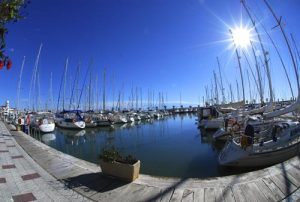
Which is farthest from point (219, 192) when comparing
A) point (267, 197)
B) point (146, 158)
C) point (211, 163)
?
point (146, 158)

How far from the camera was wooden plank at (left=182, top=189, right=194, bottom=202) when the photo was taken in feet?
17.2

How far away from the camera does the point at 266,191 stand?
556cm

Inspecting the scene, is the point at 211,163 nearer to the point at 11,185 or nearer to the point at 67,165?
the point at 67,165

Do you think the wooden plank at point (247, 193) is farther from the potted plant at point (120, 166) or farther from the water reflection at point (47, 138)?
the water reflection at point (47, 138)

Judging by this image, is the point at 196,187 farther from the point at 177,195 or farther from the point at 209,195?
the point at 177,195

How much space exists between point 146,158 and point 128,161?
10.1 meters

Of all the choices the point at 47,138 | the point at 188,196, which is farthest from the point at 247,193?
the point at 47,138

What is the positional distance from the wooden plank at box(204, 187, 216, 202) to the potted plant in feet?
6.94

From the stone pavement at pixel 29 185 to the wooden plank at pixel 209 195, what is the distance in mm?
3016

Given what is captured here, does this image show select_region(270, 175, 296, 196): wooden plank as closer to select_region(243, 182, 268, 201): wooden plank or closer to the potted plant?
select_region(243, 182, 268, 201): wooden plank

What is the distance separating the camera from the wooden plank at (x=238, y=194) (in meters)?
5.21

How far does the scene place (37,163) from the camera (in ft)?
31.5

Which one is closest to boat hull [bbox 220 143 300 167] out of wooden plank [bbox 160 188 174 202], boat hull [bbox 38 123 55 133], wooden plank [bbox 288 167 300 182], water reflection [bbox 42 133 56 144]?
wooden plank [bbox 288 167 300 182]

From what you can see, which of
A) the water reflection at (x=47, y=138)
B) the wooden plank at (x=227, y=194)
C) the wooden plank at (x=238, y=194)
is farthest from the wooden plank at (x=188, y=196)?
the water reflection at (x=47, y=138)
